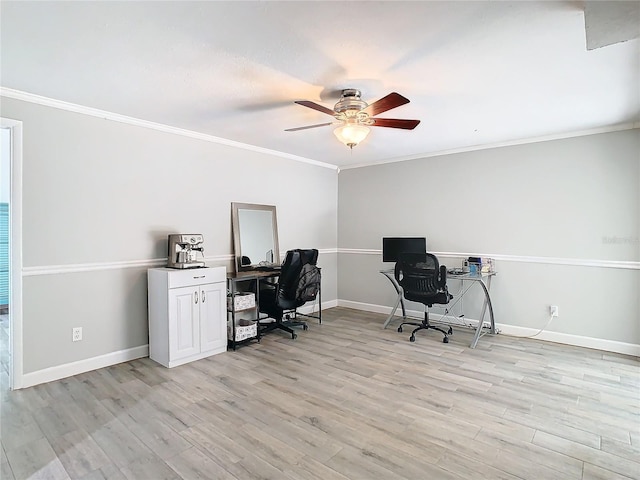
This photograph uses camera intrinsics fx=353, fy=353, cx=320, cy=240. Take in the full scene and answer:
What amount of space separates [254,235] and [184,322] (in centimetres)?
160

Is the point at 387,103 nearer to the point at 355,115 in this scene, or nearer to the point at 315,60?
the point at 355,115

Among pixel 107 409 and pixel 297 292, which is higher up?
pixel 297 292

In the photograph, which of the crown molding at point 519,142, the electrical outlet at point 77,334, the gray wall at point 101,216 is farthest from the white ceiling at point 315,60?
the electrical outlet at point 77,334

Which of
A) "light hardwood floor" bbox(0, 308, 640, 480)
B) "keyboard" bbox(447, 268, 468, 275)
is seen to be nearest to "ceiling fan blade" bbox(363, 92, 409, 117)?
"light hardwood floor" bbox(0, 308, 640, 480)

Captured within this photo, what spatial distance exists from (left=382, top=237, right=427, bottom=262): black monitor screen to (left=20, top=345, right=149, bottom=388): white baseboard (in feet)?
10.8

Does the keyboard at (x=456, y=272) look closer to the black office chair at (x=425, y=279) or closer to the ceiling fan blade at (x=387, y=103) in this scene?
the black office chair at (x=425, y=279)

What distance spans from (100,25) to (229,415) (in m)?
2.57

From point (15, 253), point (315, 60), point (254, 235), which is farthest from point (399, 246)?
point (15, 253)

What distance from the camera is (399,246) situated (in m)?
5.05

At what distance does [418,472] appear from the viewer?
1931 mm

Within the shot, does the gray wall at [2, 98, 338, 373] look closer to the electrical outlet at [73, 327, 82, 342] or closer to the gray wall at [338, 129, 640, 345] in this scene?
the electrical outlet at [73, 327, 82, 342]

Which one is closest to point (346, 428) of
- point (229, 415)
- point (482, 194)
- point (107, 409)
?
point (229, 415)

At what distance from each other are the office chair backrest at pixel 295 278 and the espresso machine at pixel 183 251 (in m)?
0.98

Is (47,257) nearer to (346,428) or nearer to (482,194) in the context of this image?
(346,428)
